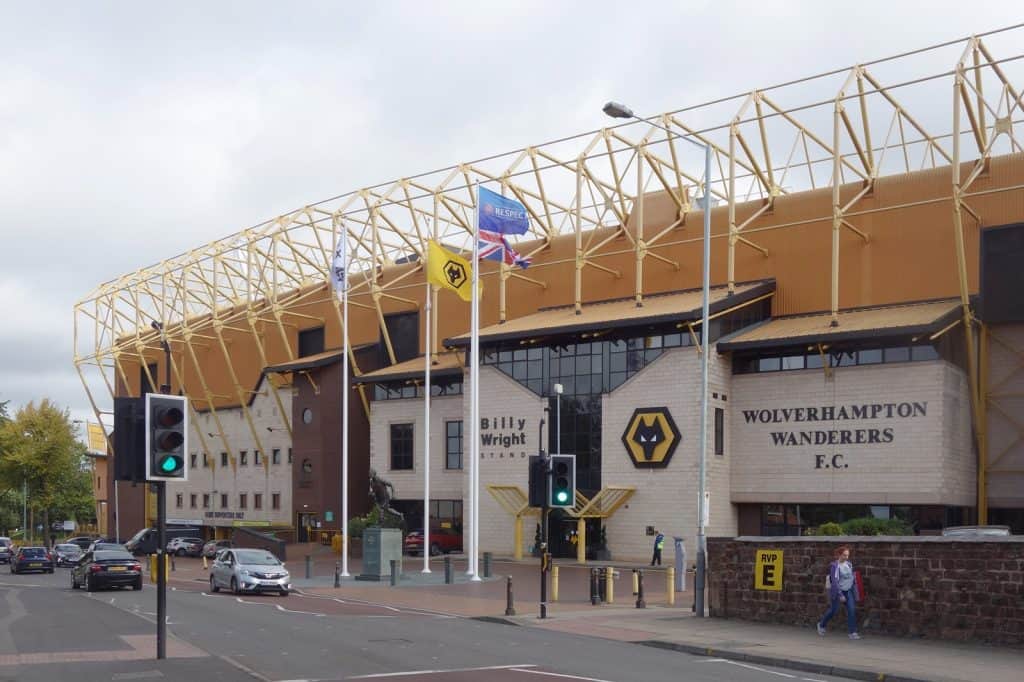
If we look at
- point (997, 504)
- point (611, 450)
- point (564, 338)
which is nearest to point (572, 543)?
point (611, 450)

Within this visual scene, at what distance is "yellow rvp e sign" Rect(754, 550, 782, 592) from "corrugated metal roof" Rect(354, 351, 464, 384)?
114ft

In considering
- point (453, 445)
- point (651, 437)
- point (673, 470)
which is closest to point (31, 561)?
point (453, 445)

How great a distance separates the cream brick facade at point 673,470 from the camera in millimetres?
46625

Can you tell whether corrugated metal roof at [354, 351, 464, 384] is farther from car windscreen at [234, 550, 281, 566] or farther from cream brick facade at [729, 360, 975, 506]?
car windscreen at [234, 550, 281, 566]

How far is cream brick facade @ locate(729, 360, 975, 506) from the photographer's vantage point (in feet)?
138

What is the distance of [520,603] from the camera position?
30.7m

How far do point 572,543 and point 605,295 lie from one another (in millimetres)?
13086

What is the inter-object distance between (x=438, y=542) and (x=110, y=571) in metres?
23.1

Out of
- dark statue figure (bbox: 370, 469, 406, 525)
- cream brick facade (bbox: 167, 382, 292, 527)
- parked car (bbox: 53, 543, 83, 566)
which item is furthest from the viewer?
cream brick facade (bbox: 167, 382, 292, 527)

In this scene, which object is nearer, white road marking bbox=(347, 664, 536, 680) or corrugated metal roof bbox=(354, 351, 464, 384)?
white road marking bbox=(347, 664, 536, 680)

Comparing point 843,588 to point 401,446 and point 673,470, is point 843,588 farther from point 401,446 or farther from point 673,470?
point 401,446

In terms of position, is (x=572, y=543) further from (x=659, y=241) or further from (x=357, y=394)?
(x=357, y=394)

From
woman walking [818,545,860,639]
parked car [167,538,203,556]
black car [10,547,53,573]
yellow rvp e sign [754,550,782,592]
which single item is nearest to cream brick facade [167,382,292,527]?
parked car [167,538,203,556]

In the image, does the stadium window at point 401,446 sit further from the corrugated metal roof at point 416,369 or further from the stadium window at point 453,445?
the corrugated metal roof at point 416,369
